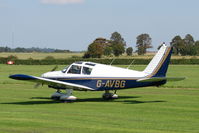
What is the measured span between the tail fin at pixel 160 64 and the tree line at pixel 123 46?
106 meters

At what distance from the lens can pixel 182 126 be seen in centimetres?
1429

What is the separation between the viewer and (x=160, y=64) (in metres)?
22.6

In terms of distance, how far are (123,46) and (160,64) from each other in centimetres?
12986

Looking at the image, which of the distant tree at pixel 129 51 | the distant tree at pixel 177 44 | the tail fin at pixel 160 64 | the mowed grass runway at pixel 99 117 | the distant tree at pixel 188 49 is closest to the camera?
the mowed grass runway at pixel 99 117

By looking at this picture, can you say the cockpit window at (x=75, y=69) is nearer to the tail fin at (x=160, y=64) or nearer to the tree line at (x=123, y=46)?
the tail fin at (x=160, y=64)

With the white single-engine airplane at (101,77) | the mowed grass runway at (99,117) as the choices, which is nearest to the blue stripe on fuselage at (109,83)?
the white single-engine airplane at (101,77)

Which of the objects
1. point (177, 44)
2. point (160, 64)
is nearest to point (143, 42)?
point (177, 44)

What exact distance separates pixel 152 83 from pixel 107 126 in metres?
8.24

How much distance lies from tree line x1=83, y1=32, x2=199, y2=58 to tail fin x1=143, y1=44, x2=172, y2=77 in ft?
347

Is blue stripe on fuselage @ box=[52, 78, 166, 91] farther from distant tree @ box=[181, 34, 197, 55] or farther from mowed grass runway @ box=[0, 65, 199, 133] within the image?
distant tree @ box=[181, 34, 197, 55]

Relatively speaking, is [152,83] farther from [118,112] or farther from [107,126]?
[107,126]

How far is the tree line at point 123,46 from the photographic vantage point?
Answer: 13125cm

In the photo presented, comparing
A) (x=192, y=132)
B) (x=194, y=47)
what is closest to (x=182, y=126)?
(x=192, y=132)

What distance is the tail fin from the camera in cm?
2252
